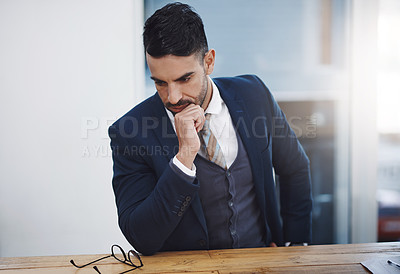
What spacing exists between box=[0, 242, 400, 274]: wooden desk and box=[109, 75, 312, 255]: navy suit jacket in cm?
11

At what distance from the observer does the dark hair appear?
1.28 metres

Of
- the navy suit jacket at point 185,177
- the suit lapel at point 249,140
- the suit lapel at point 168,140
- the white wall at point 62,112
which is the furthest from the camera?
the white wall at point 62,112

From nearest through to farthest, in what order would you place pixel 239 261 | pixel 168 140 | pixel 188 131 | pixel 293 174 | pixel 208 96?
pixel 239 261, pixel 188 131, pixel 168 140, pixel 208 96, pixel 293 174

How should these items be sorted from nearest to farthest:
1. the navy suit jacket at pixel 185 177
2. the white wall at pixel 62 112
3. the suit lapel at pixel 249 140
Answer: the navy suit jacket at pixel 185 177, the suit lapel at pixel 249 140, the white wall at pixel 62 112

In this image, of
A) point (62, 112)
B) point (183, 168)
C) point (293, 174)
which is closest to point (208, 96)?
point (183, 168)

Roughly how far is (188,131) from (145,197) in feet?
0.97

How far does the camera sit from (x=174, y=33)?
4.25 ft

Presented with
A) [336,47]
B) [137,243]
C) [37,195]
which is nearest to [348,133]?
[336,47]

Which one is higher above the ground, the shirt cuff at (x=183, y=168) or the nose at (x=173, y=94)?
the nose at (x=173, y=94)

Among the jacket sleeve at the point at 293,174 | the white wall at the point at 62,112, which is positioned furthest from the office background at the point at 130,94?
the jacket sleeve at the point at 293,174

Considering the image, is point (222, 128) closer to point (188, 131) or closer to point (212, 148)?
point (212, 148)

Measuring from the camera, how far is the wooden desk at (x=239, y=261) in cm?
113

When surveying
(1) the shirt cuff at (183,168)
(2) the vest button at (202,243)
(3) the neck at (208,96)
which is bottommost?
(2) the vest button at (202,243)

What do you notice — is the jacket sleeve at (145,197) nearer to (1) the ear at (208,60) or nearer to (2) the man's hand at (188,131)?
(2) the man's hand at (188,131)
